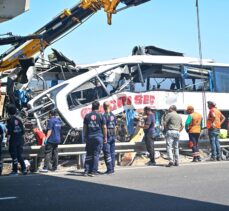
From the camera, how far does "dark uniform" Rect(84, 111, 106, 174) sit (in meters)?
10.5

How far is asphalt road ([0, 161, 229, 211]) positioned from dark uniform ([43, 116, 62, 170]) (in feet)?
2.16

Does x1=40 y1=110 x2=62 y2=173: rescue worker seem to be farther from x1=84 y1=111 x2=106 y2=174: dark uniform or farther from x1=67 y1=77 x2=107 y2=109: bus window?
x1=67 y1=77 x2=107 y2=109: bus window

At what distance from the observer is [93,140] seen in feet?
34.5

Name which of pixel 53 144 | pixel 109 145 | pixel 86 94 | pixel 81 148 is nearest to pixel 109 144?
pixel 109 145

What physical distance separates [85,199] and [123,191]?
95 cm

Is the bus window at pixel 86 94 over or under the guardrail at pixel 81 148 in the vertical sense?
over

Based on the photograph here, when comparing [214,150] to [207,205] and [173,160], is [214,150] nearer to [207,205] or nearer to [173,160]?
[173,160]

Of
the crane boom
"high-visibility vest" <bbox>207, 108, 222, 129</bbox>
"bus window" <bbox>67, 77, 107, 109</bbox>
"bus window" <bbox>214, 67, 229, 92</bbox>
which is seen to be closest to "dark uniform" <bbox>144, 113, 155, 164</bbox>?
"high-visibility vest" <bbox>207, 108, 222, 129</bbox>

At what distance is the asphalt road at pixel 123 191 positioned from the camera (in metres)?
6.91

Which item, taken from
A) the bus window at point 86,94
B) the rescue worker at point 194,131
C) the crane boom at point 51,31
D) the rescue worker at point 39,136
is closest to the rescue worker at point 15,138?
the rescue worker at point 39,136

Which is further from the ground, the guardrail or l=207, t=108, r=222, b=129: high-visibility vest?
l=207, t=108, r=222, b=129: high-visibility vest

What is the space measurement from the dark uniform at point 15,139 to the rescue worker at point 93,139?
1694 millimetres

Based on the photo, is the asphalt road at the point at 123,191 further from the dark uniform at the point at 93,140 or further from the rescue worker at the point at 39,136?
the rescue worker at the point at 39,136

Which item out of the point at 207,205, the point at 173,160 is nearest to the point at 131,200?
the point at 207,205
